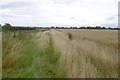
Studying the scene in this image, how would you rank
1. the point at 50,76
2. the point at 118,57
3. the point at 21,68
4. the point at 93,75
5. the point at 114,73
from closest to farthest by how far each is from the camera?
1. the point at 93,75
2. the point at 114,73
3. the point at 50,76
4. the point at 118,57
5. the point at 21,68

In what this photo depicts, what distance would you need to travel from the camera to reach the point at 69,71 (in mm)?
7168

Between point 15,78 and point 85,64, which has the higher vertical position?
point 85,64

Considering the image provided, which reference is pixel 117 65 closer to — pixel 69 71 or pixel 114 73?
pixel 114 73

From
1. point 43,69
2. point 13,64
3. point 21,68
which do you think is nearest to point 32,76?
point 43,69

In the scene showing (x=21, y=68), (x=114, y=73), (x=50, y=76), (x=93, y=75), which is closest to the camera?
(x=93, y=75)

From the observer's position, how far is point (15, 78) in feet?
26.3

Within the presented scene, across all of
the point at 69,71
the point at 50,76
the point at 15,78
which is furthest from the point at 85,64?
the point at 15,78

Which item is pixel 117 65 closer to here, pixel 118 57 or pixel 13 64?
pixel 118 57

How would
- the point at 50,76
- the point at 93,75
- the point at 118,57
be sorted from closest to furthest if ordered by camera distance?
the point at 93,75 < the point at 50,76 < the point at 118,57

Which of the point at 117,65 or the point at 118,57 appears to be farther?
the point at 118,57

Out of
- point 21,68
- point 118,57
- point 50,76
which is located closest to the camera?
point 50,76

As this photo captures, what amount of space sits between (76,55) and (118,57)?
1.43m

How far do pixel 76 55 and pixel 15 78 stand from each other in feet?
7.40

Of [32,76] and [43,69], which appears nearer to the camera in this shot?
[32,76]
